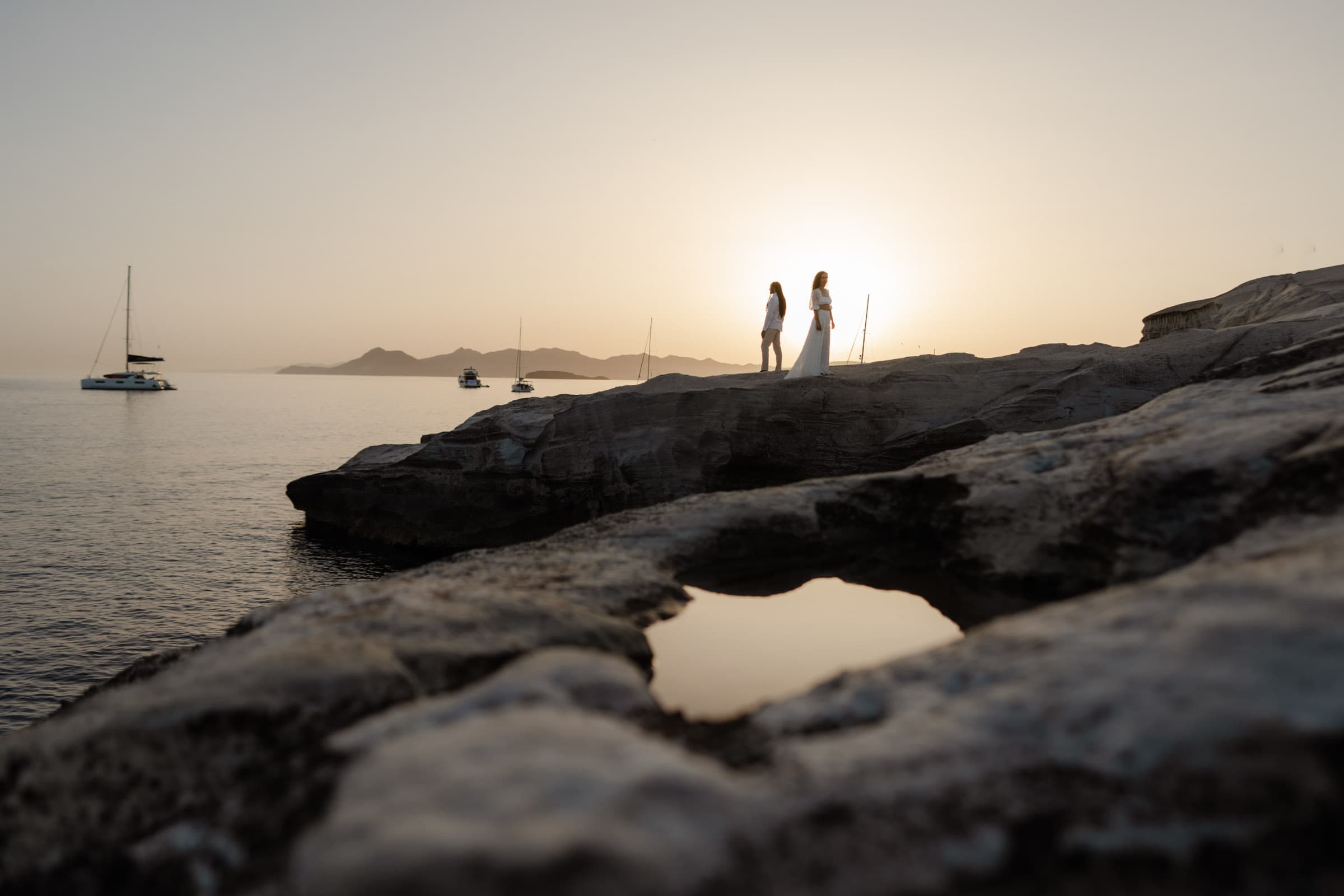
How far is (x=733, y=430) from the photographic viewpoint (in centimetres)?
1861

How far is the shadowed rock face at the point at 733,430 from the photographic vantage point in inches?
591

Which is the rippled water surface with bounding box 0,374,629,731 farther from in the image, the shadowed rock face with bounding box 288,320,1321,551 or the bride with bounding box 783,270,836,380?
the bride with bounding box 783,270,836,380

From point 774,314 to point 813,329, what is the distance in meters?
2.91

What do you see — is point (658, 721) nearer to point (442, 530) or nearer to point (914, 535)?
point (914, 535)

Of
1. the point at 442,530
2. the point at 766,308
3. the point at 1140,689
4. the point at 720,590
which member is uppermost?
the point at 766,308

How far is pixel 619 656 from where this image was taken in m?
4.29

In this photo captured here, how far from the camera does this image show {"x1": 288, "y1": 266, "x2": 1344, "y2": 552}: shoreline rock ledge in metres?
15.0

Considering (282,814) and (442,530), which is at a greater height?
(282,814)

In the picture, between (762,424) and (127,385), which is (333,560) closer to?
(762,424)

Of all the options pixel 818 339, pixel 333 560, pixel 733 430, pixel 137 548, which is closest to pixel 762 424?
pixel 733 430

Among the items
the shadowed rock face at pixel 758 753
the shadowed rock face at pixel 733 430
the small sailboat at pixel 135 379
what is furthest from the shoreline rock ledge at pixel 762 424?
the small sailboat at pixel 135 379

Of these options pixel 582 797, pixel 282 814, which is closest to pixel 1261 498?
pixel 582 797

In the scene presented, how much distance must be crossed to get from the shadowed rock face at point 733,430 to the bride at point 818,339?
37cm

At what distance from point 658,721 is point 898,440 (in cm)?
1499
